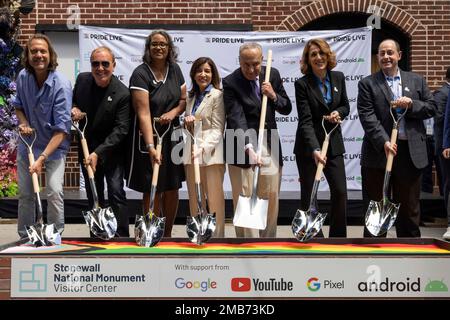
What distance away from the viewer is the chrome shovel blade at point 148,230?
5.17 meters

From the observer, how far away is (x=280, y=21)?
36.1 ft

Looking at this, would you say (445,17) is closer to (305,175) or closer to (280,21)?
(280,21)

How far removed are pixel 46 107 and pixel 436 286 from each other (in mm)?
3159

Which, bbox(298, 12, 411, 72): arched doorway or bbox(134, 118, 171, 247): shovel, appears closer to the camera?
bbox(134, 118, 171, 247): shovel

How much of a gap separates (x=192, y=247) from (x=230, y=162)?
1.25 m

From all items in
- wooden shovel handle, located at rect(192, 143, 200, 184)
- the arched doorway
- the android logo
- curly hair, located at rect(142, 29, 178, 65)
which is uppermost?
the arched doorway

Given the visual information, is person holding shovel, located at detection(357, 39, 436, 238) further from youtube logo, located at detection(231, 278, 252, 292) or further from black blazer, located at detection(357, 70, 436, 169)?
youtube logo, located at detection(231, 278, 252, 292)

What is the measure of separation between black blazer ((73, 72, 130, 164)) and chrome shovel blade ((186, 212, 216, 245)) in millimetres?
977

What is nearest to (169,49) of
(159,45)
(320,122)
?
(159,45)

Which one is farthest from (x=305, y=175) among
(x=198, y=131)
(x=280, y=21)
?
(x=280, y=21)

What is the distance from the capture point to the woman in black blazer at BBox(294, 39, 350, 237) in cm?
605

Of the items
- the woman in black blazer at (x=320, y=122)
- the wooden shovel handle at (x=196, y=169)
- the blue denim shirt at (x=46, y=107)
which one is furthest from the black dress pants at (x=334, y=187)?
the blue denim shirt at (x=46, y=107)

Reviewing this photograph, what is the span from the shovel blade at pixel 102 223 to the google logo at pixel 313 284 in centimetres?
173

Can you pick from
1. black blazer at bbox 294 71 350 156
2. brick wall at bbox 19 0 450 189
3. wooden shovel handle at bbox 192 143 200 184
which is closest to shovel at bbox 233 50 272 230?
wooden shovel handle at bbox 192 143 200 184
